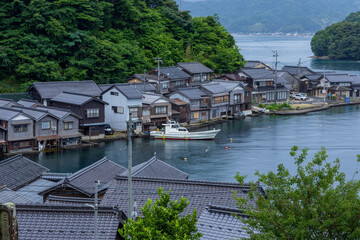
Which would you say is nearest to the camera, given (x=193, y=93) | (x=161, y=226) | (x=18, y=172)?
(x=161, y=226)

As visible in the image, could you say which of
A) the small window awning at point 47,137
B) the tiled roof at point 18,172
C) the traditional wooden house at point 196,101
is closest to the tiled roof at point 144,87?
the traditional wooden house at point 196,101

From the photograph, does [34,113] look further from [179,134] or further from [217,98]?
[217,98]

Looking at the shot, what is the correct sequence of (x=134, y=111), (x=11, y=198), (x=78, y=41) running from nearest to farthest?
(x=11, y=198)
(x=134, y=111)
(x=78, y=41)

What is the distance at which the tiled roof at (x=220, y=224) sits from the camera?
27.6ft

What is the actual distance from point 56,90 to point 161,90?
344 inches

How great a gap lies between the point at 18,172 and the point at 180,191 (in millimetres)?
5876

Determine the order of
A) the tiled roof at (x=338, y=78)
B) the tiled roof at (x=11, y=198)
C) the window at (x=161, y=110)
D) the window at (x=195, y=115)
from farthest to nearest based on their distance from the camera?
the tiled roof at (x=338, y=78) < the window at (x=195, y=115) < the window at (x=161, y=110) < the tiled roof at (x=11, y=198)

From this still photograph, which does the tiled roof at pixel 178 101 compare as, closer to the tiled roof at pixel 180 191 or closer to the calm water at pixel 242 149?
the calm water at pixel 242 149

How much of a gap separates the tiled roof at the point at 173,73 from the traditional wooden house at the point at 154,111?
6038 mm

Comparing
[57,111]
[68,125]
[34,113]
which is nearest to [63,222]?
[34,113]

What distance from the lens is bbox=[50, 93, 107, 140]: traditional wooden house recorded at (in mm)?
28297

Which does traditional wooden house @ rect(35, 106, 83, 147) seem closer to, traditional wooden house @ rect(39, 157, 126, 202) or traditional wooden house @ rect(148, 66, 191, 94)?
traditional wooden house @ rect(148, 66, 191, 94)

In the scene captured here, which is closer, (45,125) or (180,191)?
(180,191)

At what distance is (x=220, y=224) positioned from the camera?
342 inches
